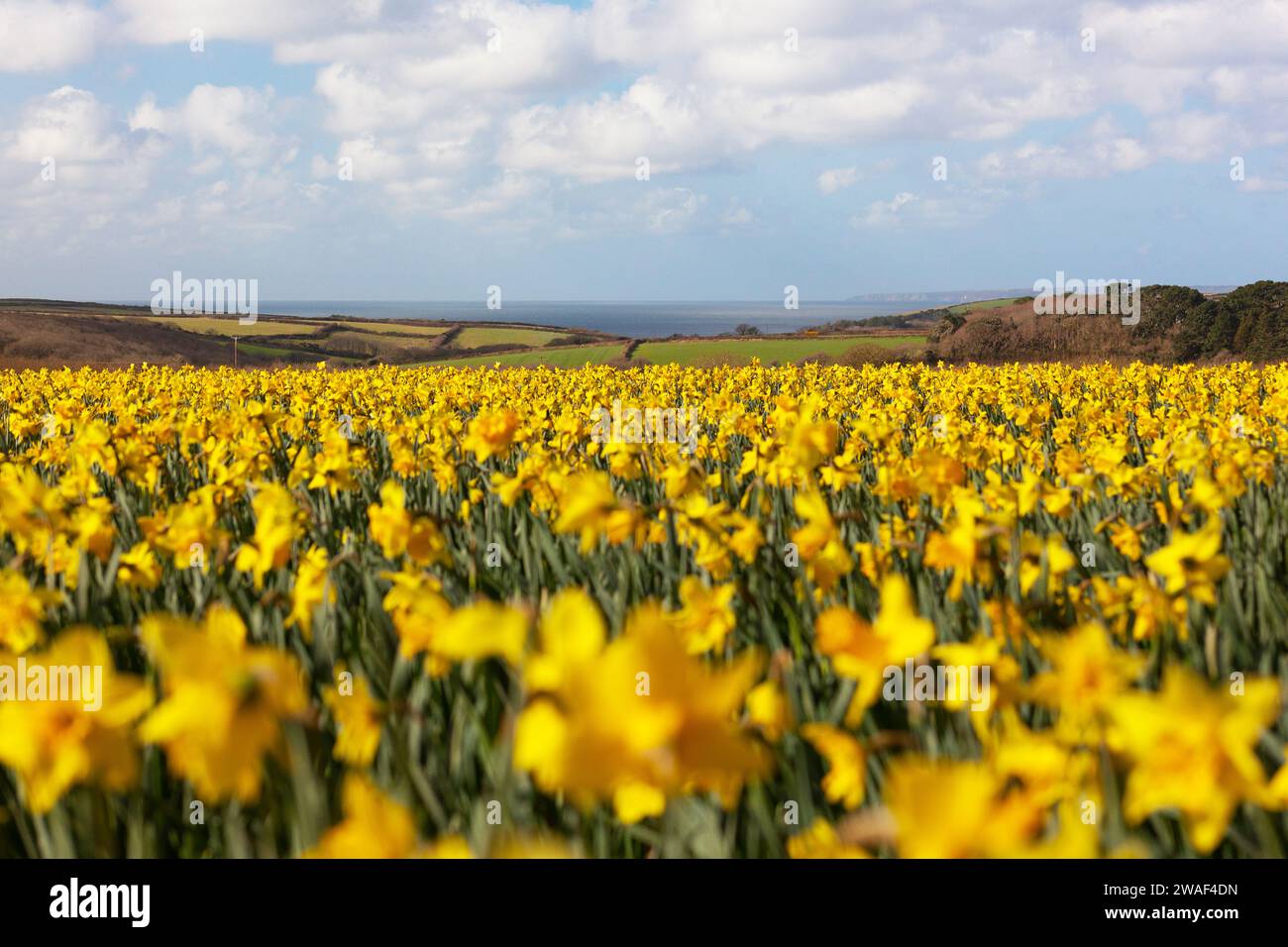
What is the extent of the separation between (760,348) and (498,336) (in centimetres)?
3254

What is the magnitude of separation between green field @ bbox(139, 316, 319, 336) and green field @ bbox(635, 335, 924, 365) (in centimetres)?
3173

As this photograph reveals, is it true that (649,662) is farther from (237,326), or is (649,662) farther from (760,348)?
(237,326)

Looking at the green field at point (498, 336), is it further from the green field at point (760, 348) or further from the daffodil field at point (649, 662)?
the daffodil field at point (649, 662)

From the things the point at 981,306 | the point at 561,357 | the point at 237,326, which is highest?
the point at 237,326

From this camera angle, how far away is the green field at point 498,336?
2194 inches

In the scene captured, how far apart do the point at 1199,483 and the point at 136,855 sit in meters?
3.37

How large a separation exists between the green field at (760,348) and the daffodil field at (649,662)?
19.8 metres

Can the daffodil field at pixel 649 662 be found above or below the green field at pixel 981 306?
below

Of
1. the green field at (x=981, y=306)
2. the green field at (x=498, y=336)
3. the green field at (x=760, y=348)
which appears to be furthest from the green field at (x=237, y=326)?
the green field at (x=981, y=306)

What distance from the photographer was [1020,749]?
5.62ft

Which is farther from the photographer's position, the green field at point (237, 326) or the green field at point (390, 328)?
the green field at point (390, 328)

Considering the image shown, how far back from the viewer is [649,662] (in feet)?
4.17

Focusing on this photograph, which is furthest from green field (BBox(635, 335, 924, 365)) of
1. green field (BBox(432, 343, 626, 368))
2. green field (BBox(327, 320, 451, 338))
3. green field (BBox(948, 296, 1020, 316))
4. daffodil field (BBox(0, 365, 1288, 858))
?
green field (BBox(327, 320, 451, 338))

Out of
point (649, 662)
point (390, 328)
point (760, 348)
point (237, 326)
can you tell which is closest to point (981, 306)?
point (760, 348)
